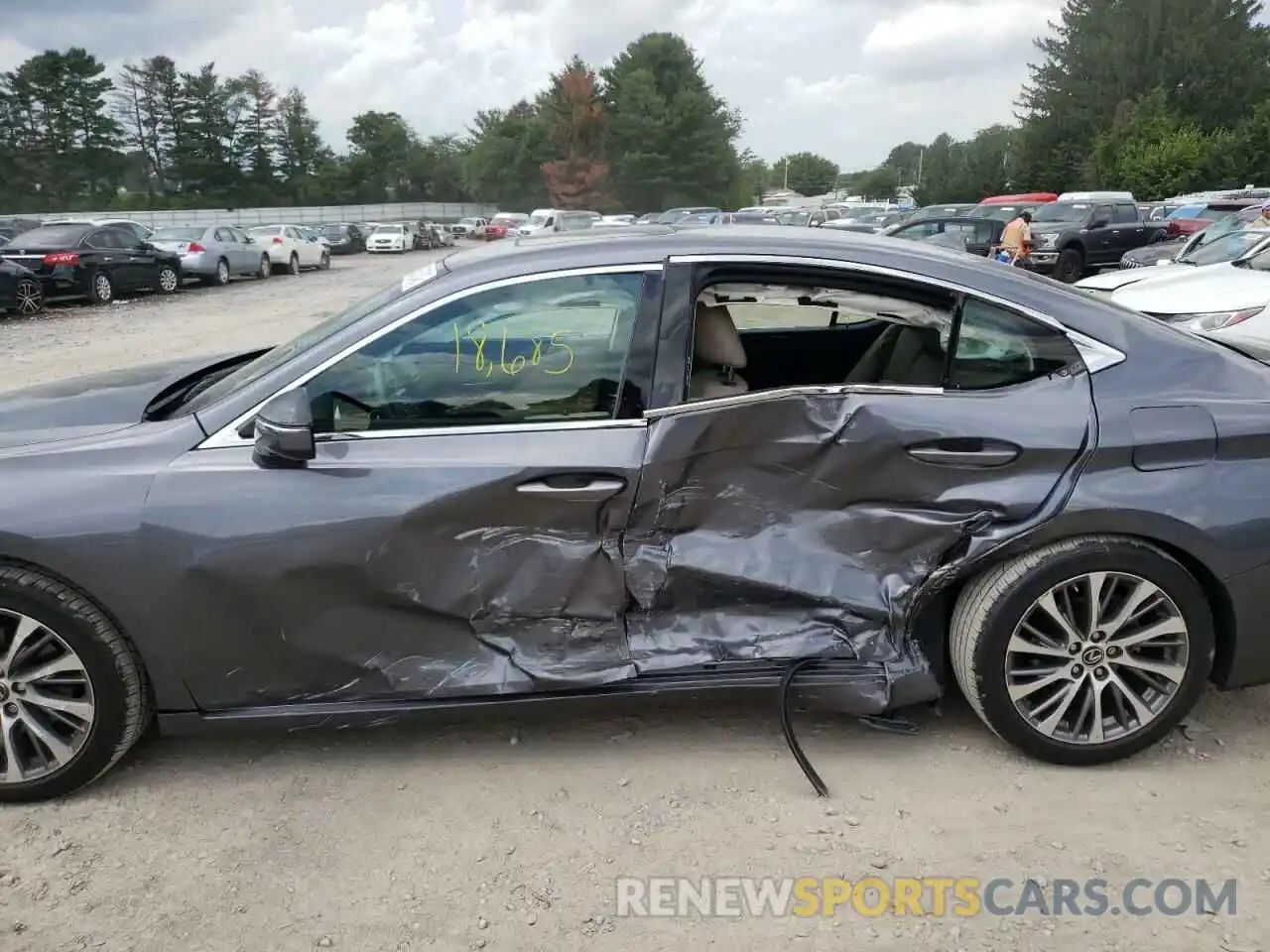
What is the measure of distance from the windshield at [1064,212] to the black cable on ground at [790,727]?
2080 centimetres

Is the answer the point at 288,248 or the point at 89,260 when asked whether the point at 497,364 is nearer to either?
the point at 89,260

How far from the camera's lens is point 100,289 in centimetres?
1808

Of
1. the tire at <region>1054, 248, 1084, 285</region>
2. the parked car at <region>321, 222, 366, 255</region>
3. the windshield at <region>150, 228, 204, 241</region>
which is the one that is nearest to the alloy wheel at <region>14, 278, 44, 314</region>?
the windshield at <region>150, 228, 204, 241</region>

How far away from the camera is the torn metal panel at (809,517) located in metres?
2.85

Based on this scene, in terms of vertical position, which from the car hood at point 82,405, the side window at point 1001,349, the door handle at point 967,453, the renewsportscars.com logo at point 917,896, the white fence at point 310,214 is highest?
the white fence at point 310,214

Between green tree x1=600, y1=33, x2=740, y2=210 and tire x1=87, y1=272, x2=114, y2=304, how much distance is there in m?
62.9

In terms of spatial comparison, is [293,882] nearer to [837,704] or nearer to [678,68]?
[837,704]

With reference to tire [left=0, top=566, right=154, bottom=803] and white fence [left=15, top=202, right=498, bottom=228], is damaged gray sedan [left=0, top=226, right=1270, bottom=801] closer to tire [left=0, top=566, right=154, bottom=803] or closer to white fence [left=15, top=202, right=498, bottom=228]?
tire [left=0, top=566, right=154, bottom=803]

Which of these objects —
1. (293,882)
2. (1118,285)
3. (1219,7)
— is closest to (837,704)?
(293,882)

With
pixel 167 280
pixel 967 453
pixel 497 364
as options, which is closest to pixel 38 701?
pixel 497 364

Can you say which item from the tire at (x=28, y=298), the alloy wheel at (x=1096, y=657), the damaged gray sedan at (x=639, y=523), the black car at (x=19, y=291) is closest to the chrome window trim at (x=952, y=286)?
the damaged gray sedan at (x=639, y=523)

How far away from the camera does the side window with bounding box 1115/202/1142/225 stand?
69.4 ft

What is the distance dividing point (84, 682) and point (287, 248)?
2696 centimetres

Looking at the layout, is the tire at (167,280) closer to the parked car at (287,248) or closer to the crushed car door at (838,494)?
the parked car at (287,248)
